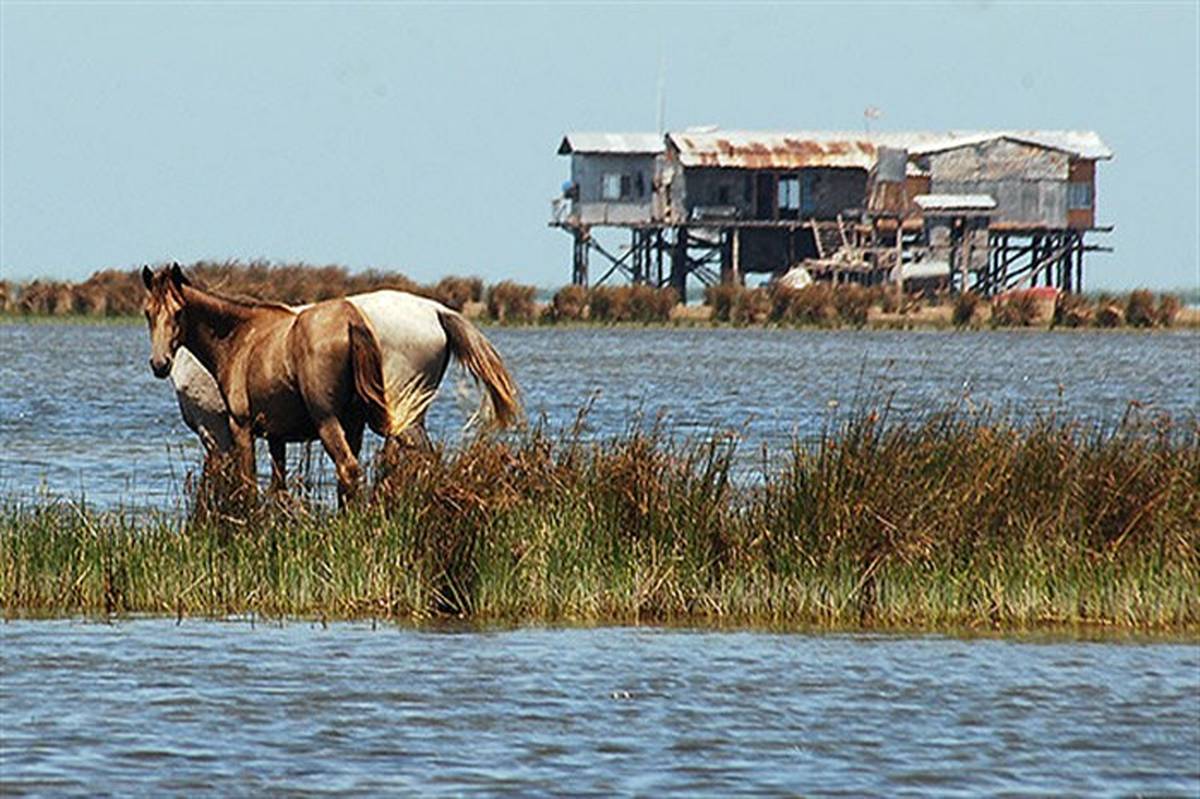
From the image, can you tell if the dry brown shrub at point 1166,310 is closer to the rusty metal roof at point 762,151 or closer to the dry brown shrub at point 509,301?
the rusty metal roof at point 762,151

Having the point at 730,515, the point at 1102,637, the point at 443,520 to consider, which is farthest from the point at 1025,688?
the point at 443,520

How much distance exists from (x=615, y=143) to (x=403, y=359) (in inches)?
3167

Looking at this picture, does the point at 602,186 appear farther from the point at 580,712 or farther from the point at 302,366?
the point at 580,712

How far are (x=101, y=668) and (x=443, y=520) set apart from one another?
2.35m

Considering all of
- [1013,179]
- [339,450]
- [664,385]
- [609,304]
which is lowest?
[664,385]

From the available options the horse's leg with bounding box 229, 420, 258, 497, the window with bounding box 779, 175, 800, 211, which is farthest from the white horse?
the window with bounding box 779, 175, 800, 211

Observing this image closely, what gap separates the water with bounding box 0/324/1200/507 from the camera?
26.8m

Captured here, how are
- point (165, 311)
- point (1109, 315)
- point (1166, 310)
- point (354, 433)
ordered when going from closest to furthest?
1. point (165, 311)
2. point (354, 433)
3. point (1109, 315)
4. point (1166, 310)

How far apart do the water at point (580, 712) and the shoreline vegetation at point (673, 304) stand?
6731cm

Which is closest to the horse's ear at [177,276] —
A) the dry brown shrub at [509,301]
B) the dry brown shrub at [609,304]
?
the dry brown shrub at [509,301]

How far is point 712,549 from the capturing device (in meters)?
15.4

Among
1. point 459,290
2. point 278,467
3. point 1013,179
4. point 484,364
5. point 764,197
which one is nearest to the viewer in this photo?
point 278,467

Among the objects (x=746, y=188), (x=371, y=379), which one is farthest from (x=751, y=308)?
(x=371, y=379)

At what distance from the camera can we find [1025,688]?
43.6ft
